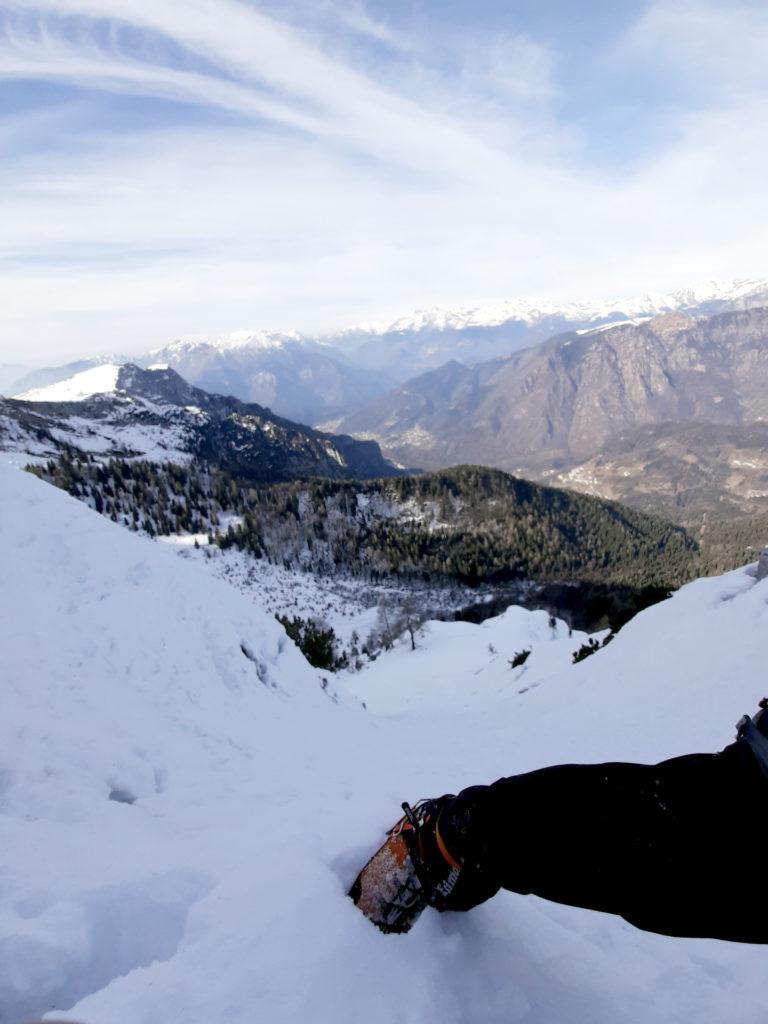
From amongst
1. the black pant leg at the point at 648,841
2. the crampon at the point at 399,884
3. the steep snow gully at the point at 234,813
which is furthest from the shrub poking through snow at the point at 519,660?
the black pant leg at the point at 648,841

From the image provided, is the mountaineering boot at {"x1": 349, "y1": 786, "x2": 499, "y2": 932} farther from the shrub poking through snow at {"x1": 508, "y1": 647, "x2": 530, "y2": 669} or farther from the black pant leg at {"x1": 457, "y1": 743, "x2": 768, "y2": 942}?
the shrub poking through snow at {"x1": 508, "y1": 647, "x2": 530, "y2": 669}

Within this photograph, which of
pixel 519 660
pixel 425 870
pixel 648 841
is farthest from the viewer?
pixel 519 660

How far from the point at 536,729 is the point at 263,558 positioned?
134390mm

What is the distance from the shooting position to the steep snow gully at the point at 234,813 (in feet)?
10.2

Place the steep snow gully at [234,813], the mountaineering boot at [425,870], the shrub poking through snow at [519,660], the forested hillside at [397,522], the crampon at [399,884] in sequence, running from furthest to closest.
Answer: the forested hillside at [397,522] < the shrub poking through snow at [519,660] < the crampon at [399,884] < the mountaineering boot at [425,870] < the steep snow gully at [234,813]

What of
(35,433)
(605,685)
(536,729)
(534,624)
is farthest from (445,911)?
(35,433)

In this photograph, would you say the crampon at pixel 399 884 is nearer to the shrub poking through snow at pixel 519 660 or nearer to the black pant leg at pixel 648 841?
the black pant leg at pixel 648 841

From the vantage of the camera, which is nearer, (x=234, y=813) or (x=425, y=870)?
(x=425, y=870)

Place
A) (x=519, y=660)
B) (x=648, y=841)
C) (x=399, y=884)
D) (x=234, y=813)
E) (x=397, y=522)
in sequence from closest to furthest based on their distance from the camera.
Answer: (x=648, y=841) → (x=399, y=884) → (x=234, y=813) → (x=519, y=660) → (x=397, y=522)

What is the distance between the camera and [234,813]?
6.51 meters

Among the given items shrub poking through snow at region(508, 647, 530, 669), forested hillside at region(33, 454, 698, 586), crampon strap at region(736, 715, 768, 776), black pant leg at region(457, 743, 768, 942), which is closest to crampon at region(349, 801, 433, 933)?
black pant leg at region(457, 743, 768, 942)

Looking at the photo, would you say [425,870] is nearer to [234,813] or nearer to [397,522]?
[234,813]

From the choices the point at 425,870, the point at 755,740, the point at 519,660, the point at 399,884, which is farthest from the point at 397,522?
the point at 755,740

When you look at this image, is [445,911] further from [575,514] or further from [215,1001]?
[575,514]
